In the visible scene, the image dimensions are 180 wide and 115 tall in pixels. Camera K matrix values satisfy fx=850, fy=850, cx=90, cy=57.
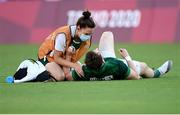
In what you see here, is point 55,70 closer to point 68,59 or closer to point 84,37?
point 68,59

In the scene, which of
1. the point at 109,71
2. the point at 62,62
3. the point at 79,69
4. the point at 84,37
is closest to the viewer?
the point at 109,71

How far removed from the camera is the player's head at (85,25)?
13148mm

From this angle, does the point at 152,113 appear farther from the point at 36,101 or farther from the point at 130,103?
the point at 36,101

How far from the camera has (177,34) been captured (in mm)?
21938

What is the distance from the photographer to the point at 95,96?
11680mm

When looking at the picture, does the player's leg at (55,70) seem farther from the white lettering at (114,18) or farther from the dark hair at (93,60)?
the white lettering at (114,18)

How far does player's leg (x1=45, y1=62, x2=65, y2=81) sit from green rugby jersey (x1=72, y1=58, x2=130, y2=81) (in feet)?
1.74

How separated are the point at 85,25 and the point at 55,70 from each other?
1054mm

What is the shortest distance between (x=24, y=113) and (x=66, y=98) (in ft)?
4.59

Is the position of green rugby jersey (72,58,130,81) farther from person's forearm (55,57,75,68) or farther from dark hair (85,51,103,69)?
person's forearm (55,57,75,68)

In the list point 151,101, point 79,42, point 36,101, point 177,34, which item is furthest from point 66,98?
point 177,34

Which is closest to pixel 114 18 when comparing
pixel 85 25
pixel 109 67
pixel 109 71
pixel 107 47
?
pixel 107 47

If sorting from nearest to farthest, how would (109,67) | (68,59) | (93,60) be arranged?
(93,60) → (109,67) → (68,59)

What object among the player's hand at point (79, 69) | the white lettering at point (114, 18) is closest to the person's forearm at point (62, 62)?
the player's hand at point (79, 69)
